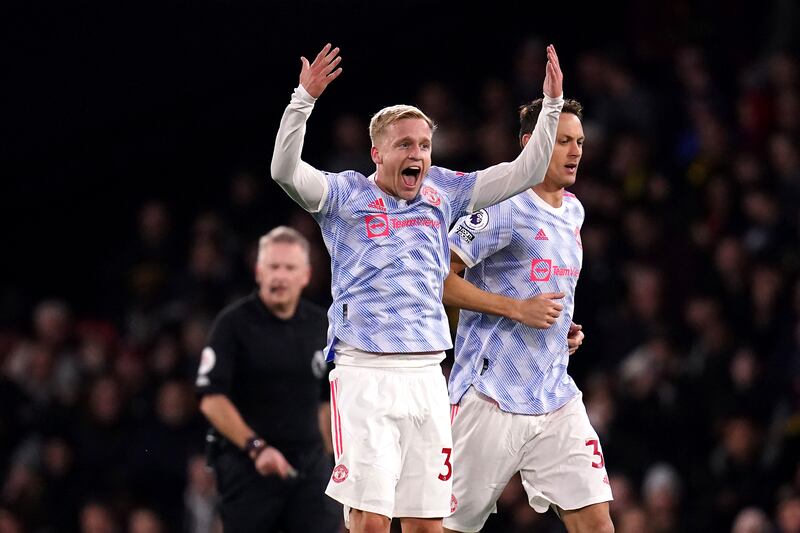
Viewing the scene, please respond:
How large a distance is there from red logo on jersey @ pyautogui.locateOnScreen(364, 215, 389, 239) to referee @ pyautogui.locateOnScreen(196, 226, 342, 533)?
1.93 meters

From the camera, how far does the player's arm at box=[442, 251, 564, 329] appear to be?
20.8 feet

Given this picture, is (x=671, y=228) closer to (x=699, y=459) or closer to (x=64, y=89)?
(x=699, y=459)

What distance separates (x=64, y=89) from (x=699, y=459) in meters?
7.55

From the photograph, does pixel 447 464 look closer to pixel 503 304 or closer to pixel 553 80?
pixel 503 304

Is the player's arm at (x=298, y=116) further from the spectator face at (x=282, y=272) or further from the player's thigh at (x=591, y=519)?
the spectator face at (x=282, y=272)

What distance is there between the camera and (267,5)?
46.8 ft

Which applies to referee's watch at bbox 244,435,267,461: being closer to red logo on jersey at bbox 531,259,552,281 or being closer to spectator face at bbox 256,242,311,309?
spectator face at bbox 256,242,311,309

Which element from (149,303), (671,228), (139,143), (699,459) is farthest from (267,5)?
(699,459)

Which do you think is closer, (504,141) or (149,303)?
(504,141)

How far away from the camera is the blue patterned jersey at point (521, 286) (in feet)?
21.5

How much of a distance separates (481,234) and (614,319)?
180 inches

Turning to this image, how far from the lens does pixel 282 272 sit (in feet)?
25.9

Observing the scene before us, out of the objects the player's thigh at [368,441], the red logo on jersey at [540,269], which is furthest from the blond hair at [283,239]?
the player's thigh at [368,441]

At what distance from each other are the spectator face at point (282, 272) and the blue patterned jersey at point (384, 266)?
1.76 metres
